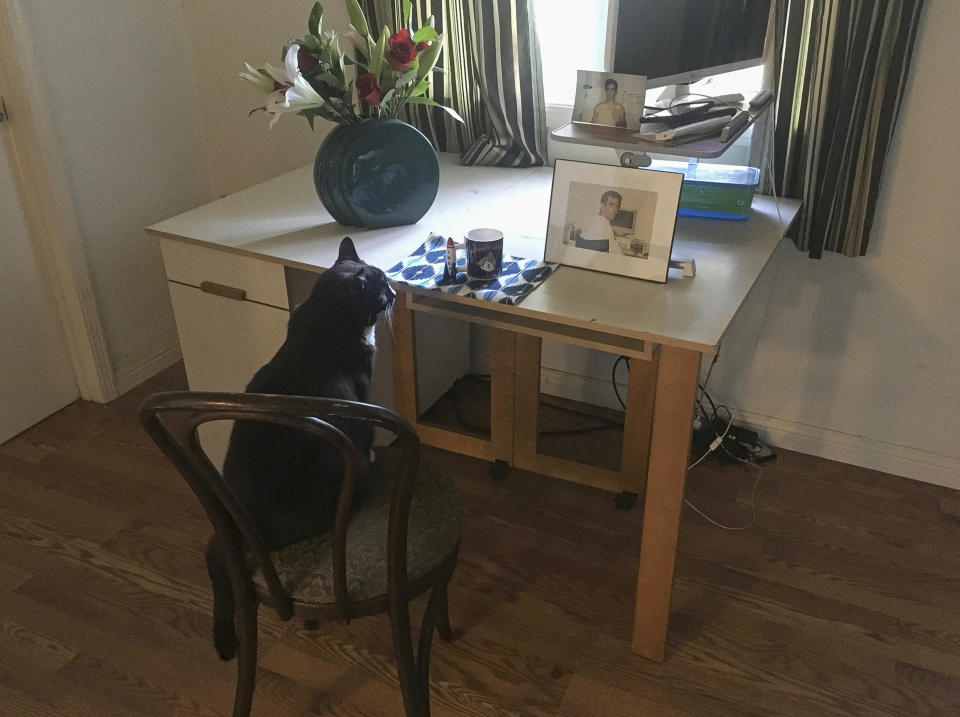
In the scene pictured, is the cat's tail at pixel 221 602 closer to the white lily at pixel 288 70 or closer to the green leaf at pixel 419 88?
the white lily at pixel 288 70

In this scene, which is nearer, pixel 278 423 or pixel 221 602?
pixel 278 423

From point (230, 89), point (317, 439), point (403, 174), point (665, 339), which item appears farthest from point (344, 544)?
point (230, 89)

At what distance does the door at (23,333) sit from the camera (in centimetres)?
229

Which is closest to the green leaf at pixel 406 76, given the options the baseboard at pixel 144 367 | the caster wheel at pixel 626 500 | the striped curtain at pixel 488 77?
the striped curtain at pixel 488 77

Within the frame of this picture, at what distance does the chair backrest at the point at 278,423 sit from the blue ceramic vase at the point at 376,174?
781 millimetres

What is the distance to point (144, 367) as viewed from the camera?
271cm

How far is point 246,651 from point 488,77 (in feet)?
4.95

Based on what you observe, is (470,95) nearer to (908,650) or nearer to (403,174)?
(403,174)

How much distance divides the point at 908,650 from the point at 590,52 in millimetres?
1631

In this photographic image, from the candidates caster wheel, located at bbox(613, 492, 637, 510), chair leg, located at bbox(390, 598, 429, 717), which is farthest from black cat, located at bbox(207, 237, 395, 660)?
caster wheel, located at bbox(613, 492, 637, 510)

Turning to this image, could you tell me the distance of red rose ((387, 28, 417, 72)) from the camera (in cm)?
169

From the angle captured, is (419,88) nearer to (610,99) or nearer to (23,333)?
(610,99)

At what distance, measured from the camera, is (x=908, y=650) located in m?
1.70

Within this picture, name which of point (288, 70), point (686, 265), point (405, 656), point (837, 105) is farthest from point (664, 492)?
point (288, 70)
